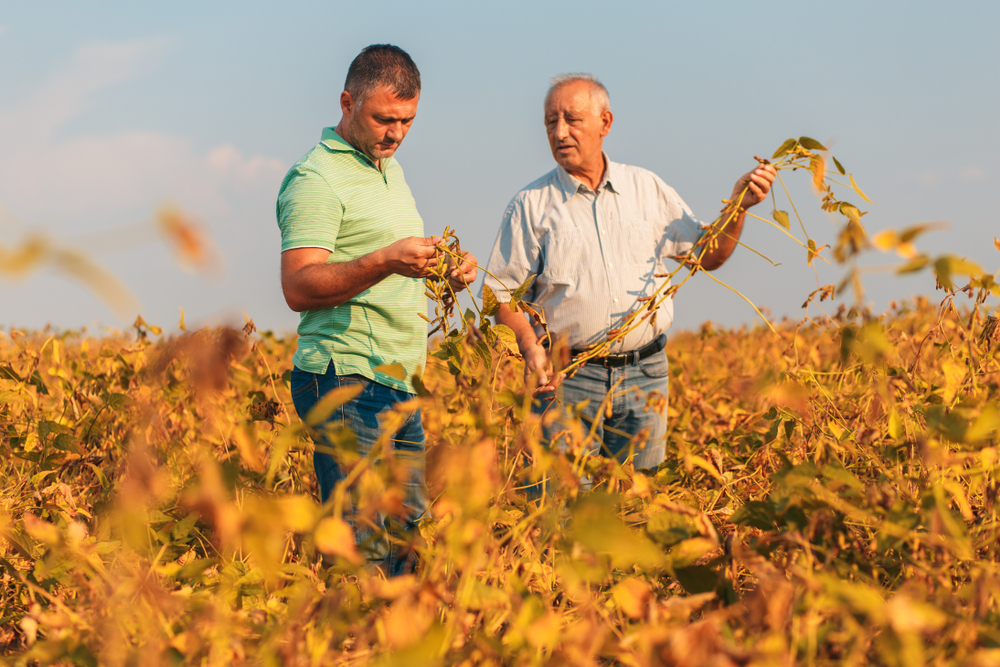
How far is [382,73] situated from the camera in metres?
2.00

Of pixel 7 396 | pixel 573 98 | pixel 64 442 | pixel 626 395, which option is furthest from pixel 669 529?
pixel 7 396

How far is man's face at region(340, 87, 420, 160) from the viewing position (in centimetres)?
Answer: 201

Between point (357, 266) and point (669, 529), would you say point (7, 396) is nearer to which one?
point (357, 266)

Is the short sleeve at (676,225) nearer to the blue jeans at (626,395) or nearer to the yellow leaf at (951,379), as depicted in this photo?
the blue jeans at (626,395)

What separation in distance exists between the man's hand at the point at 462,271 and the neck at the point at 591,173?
3.01 ft

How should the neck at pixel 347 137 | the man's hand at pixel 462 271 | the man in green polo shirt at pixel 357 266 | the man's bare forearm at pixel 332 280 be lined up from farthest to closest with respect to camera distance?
the neck at pixel 347 137
the man in green polo shirt at pixel 357 266
the man's bare forearm at pixel 332 280
the man's hand at pixel 462 271

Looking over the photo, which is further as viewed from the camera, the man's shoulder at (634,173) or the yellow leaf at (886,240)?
the man's shoulder at (634,173)

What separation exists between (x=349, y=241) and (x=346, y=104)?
1.38 feet

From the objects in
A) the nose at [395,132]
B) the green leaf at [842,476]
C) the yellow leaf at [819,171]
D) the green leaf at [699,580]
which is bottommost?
the green leaf at [699,580]

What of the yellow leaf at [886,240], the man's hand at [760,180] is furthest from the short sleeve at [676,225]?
the yellow leaf at [886,240]

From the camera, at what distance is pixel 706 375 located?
4.57 meters

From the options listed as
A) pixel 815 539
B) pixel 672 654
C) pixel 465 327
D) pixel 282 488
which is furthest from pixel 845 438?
pixel 282 488

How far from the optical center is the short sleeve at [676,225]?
269 centimetres

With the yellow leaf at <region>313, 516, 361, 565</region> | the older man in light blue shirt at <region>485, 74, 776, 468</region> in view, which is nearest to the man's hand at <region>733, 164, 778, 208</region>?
the older man in light blue shirt at <region>485, 74, 776, 468</region>
